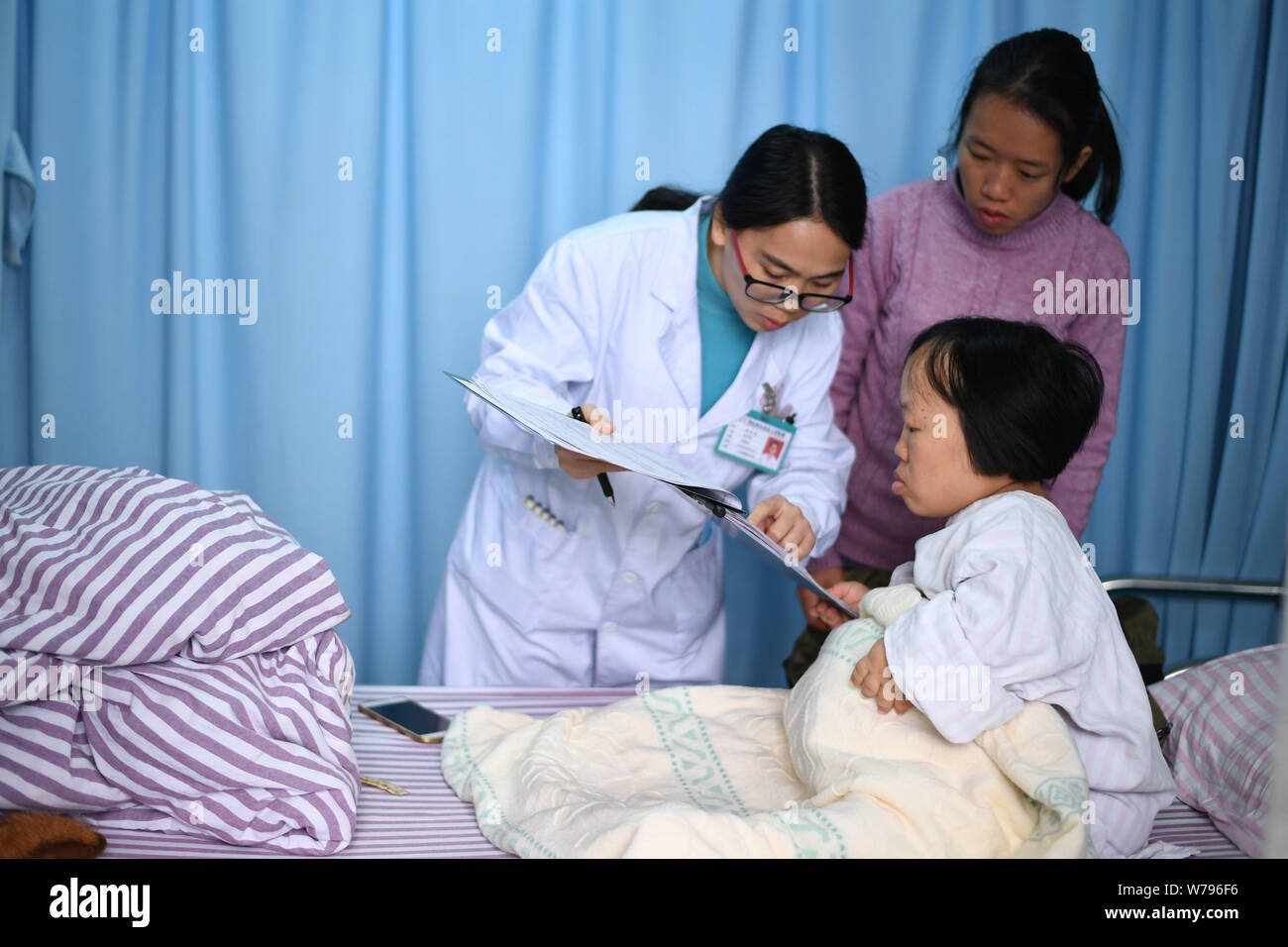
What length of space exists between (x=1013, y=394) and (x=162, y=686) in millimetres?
1181

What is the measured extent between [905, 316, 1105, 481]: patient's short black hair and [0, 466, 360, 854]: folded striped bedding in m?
0.96

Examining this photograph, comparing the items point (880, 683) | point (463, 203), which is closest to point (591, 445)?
point (880, 683)

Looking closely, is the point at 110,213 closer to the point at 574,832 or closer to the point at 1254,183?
the point at 574,832

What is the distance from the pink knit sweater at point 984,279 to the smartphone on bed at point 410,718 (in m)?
1.02

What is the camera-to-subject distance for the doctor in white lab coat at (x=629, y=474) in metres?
1.79

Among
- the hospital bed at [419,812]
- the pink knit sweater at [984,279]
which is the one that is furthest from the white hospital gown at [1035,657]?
the pink knit sweater at [984,279]

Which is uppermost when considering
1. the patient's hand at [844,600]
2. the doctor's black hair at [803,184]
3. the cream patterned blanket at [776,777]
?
the doctor's black hair at [803,184]

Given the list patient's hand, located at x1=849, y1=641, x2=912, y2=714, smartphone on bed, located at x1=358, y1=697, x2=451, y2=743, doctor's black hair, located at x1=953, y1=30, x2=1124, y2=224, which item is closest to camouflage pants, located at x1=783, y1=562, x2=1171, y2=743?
patient's hand, located at x1=849, y1=641, x2=912, y2=714

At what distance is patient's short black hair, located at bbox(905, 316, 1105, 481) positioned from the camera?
4.74 ft

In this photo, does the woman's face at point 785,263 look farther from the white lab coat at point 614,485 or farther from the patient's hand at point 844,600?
the patient's hand at point 844,600

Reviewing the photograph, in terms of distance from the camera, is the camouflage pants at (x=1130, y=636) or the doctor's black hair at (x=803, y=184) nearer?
the doctor's black hair at (x=803, y=184)

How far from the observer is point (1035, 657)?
1287 millimetres

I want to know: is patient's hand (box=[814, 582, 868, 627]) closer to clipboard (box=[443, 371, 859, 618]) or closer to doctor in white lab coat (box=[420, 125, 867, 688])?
doctor in white lab coat (box=[420, 125, 867, 688])
